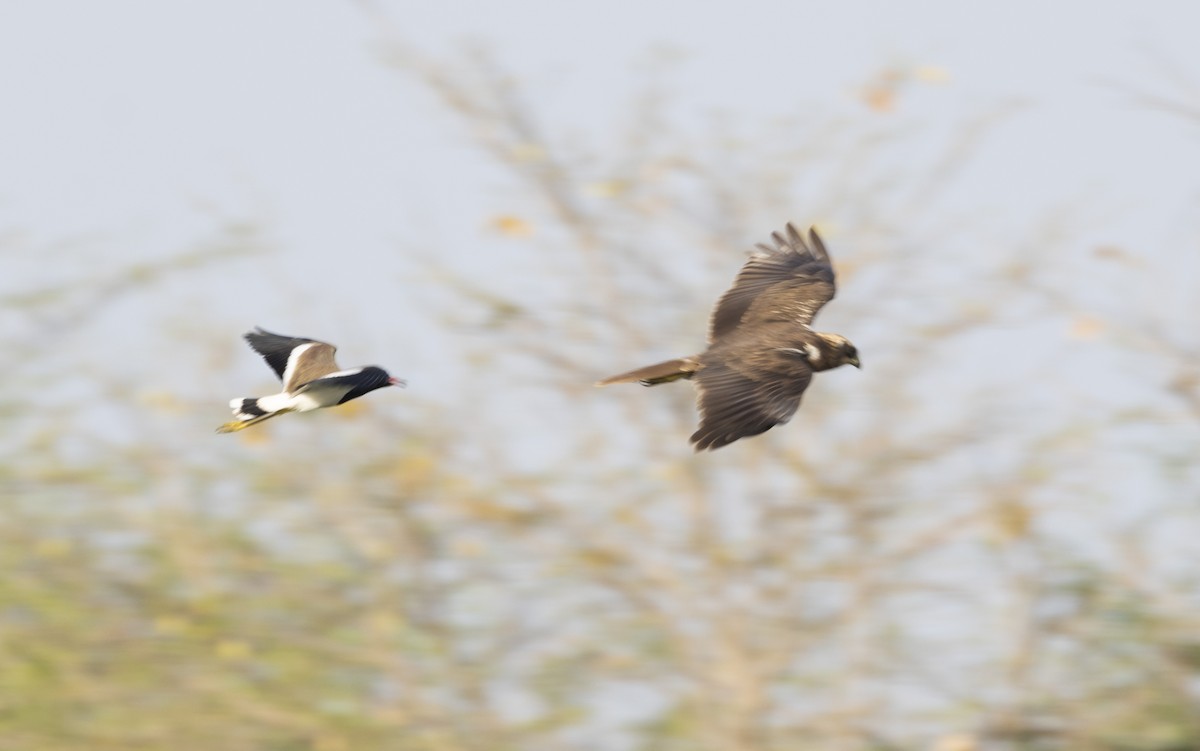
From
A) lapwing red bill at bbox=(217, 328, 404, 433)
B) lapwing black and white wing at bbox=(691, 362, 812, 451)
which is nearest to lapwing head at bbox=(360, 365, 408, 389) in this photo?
lapwing red bill at bbox=(217, 328, 404, 433)

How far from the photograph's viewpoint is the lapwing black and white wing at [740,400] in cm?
754

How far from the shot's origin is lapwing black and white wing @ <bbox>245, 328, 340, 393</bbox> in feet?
24.2

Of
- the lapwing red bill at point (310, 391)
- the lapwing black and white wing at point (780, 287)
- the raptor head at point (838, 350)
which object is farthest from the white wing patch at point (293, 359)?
the raptor head at point (838, 350)

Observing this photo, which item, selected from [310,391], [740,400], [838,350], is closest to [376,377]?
[310,391]

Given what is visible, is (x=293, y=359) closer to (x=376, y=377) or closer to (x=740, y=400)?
(x=376, y=377)

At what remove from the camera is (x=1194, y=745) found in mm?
10742

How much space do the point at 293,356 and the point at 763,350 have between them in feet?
6.16

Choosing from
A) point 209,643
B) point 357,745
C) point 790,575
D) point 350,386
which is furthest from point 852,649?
point 350,386

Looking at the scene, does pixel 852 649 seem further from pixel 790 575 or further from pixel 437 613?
pixel 437 613

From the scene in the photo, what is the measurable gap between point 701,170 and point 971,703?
3.38 m

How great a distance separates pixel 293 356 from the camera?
303 inches

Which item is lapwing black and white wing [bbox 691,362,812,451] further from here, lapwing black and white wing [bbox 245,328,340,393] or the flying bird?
lapwing black and white wing [bbox 245,328,340,393]

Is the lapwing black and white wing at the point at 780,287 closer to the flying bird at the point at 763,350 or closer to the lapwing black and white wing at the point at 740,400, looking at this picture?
the flying bird at the point at 763,350

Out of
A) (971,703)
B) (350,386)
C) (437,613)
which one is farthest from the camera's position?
(437,613)
